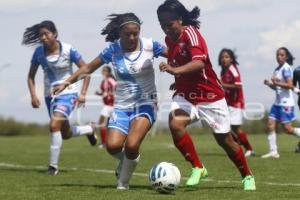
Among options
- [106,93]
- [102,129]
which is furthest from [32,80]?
[106,93]

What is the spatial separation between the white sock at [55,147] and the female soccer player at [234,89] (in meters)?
5.33

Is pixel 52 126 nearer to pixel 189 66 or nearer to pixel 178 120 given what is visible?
pixel 178 120

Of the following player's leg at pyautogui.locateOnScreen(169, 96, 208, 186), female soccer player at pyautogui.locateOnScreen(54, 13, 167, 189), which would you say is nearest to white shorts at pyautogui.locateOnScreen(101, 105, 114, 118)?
player's leg at pyautogui.locateOnScreen(169, 96, 208, 186)

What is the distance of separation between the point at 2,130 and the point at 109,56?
3149 centimetres

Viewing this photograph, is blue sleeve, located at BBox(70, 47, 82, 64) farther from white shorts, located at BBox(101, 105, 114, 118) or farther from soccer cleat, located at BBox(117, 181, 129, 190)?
white shorts, located at BBox(101, 105, 114, 118)

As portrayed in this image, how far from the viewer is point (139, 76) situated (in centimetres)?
912

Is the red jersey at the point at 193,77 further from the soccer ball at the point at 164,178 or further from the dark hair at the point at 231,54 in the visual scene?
the dark hair at the point at 231,54

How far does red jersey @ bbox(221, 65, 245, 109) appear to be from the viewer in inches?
660

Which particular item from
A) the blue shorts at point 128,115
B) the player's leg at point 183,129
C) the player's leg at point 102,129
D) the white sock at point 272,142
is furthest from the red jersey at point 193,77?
the player's leg at point 102,129

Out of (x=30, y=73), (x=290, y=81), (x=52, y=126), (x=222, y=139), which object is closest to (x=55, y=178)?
(x=52, y=126)

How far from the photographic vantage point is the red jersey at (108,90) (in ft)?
76.1

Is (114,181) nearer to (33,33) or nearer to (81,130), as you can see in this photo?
(33,33)

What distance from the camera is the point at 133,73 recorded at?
9.09 metres

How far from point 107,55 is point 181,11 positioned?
1081 millimetres
